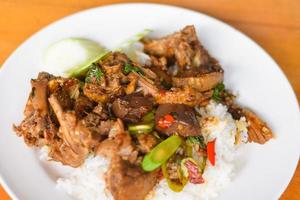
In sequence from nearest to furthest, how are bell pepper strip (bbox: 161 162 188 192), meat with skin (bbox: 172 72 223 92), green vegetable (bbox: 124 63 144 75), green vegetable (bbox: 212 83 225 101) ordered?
bell pepper strip (bbox: 161 162 188 192) < green vegetable (bbox: 124 63 144 75) < meat with skin (bbox: 172 72 223 92) < green vegetable (bbox: 212 83 225 101)

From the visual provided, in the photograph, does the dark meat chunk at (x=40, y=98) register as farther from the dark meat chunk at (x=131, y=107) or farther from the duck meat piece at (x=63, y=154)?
the dark meat chunk at (x=131, y=107)

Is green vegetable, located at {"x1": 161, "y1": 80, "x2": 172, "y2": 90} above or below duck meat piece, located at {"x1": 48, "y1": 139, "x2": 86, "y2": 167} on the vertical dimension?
above

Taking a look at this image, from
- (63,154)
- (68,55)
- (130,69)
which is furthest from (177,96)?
(68,55)

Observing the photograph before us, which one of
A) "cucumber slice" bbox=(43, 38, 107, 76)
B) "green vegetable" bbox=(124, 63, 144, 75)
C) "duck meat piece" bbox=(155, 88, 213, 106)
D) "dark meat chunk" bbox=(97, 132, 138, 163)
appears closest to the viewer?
"dark meat chunk" bbox=(97, 132, 138, 163)

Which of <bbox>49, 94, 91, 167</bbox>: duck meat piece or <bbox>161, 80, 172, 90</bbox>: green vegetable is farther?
<bbox>161, 80, 172, 90</bbox>: green vegetable

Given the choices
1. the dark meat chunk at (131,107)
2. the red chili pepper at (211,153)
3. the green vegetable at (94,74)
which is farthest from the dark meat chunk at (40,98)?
the red chili pepper at (211,153)

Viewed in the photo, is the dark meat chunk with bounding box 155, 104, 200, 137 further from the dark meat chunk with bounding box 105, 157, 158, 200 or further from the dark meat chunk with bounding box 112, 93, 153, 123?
the dark meat chunk with bounding box 105, 157, 158, 200

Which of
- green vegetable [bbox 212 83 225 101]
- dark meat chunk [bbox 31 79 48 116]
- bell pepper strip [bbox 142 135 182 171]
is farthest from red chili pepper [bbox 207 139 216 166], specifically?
dark meat chunk [bbox 31 79 48 116]

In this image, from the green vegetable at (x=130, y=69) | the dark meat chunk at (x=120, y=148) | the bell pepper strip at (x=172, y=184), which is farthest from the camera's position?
the green vegetable at (x=130, y=69)
